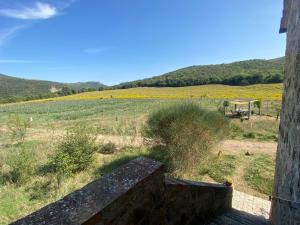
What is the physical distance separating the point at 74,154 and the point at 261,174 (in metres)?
6.89

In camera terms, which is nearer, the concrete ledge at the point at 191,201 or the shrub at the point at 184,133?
the concrete ledge at the point at 191,201

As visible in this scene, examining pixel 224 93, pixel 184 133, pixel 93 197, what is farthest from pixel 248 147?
pixel 224 93

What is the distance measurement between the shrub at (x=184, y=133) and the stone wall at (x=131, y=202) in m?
5.33

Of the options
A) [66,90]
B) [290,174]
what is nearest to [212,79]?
[66,90]

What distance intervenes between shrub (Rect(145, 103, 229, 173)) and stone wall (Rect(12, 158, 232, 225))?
210 inches

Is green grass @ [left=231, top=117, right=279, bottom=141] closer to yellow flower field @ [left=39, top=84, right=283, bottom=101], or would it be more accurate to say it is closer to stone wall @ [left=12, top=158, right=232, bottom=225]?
stone wall @ [left=12, top=158, right=232, bottom=225]

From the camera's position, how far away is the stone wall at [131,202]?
→ 2293 mm

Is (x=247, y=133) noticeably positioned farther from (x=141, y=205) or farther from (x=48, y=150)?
(x=141, y=205)

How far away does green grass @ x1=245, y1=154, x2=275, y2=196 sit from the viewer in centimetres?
904

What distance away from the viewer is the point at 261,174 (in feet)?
32.9

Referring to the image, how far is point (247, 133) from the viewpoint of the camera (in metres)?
17.2

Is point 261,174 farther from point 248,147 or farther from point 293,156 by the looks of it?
point 293,156

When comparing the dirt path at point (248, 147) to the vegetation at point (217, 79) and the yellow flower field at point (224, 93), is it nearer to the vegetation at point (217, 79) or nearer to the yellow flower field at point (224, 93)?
the yellow flower field at point (224, 93)

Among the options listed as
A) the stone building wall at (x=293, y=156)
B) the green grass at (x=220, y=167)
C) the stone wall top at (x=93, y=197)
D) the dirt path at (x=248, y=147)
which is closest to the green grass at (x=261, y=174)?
the green grass at (x=220, y=167)
